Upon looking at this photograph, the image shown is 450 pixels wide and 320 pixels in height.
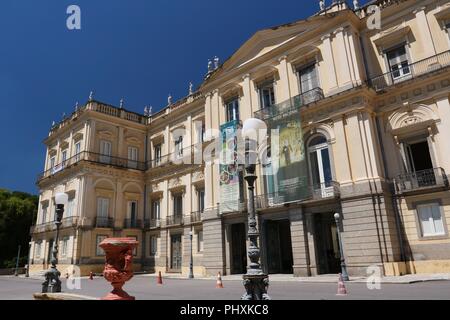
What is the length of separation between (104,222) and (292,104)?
1626 cm

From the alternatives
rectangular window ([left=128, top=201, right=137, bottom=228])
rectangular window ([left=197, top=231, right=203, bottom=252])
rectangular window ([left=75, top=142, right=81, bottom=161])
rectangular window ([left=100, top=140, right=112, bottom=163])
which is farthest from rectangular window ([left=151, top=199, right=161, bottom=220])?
rectangular window ([left=75, top=142, right=81, bottom=161])

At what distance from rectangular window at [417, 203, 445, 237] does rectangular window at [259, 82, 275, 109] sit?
9620mm

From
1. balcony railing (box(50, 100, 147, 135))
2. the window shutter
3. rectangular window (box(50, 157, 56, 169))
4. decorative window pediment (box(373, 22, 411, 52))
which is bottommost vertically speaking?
the window shutter

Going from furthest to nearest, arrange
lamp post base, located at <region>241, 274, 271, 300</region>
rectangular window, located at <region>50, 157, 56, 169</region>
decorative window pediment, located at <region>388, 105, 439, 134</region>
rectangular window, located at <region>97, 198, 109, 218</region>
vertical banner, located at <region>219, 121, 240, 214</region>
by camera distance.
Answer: rectangular window, located at <region>50, 157, 56, 169</region> → rectangular window, located at <region>97, 198, 109, 218</region> → vertical banner, located at <region>219, 121, 240, 214</region> → decorative window pediment, located at <region>388, 105, 439, 134</region> → lamp post base, located at <region>241, 274, 271, 300</region>

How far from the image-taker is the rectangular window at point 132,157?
29441mm

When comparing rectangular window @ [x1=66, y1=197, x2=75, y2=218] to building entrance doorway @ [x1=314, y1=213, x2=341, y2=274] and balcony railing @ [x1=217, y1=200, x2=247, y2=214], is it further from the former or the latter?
building entrance doorway @ [x1=314, y1=213, x2=341, y2=274]

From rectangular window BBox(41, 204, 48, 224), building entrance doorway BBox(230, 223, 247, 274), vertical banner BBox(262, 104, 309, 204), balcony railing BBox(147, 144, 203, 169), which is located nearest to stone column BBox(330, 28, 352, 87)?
vertical banner BBox(262, 104, 309, 204)

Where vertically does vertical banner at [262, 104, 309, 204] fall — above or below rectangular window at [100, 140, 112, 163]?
below

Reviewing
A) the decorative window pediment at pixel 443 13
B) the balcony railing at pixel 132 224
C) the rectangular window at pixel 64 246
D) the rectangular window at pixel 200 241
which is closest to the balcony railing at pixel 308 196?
the rectangular window at pixel 200 241

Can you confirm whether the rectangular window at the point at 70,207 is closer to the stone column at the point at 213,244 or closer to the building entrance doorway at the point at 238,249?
the stone column at the point at 213,244

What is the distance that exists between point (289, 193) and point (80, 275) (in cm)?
1535

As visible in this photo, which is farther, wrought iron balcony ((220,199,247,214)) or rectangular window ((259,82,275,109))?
rectangular window ((259,82,275,109))

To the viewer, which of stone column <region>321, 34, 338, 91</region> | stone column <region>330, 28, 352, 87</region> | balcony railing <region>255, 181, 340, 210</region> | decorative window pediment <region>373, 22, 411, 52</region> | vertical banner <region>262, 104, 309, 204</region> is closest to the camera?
balcony railing <region>255, 181, 340, 210</region>

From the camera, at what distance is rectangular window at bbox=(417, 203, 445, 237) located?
14.4 metres
